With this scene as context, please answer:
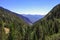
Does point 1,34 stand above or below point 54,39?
above

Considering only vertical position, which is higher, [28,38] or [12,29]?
[12,29]

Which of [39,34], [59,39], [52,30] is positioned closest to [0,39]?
[39,34]

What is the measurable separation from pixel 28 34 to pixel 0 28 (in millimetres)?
26205

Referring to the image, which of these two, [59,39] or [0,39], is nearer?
[0,39]

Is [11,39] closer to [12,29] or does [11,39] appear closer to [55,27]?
[12,29]

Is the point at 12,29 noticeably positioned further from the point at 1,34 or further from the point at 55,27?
the point at 55,27

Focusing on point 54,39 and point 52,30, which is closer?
point 54,39

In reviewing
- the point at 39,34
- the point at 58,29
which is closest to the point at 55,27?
the point at 58,29

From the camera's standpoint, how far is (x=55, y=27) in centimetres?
17100

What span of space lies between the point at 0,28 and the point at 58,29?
417 feet

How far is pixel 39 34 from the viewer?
8825 centimetres

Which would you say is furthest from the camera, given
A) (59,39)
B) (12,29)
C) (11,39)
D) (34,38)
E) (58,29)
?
(58,29)

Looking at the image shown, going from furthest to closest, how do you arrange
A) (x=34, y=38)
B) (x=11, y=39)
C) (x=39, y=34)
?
(x=39, y=34) < (x=34, y=38) < (x=11, y=39)

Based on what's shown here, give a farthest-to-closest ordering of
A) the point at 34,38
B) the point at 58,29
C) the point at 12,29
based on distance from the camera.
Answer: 1. the point at 58,29
2. the point at 34,38
3. the point at 12,29
